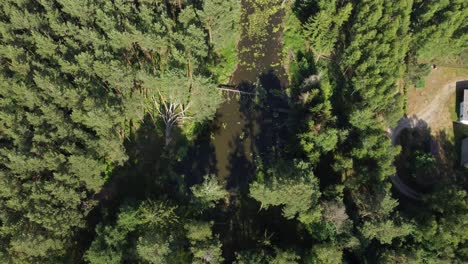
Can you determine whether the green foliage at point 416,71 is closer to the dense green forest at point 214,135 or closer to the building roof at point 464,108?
the dense green forest at point 214,135

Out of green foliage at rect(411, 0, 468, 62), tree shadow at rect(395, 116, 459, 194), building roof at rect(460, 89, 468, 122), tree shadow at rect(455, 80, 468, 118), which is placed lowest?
tree shadow at rect(395, 116, 459, 194)

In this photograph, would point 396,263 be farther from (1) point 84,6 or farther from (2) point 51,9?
(2) point 51,9

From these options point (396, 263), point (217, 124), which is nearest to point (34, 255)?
point (217, 124)

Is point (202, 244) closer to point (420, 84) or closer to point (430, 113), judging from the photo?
point (430, 113)

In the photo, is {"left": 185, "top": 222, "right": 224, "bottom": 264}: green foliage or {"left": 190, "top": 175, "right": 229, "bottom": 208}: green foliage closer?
{"left": 185, "top": 222, "right": 224, "bottom": 264}: green foliage

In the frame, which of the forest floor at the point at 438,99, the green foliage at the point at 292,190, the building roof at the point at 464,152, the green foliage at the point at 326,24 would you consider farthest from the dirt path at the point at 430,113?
the green foliage at the point at 292,190

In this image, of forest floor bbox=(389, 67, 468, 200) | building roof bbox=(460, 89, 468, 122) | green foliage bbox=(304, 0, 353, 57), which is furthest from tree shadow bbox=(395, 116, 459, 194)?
green foliage bbox=(304, 0, 353, 57)

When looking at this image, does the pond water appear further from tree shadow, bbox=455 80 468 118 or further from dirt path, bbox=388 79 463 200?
tree shadow, bbox=455 80 468 118
